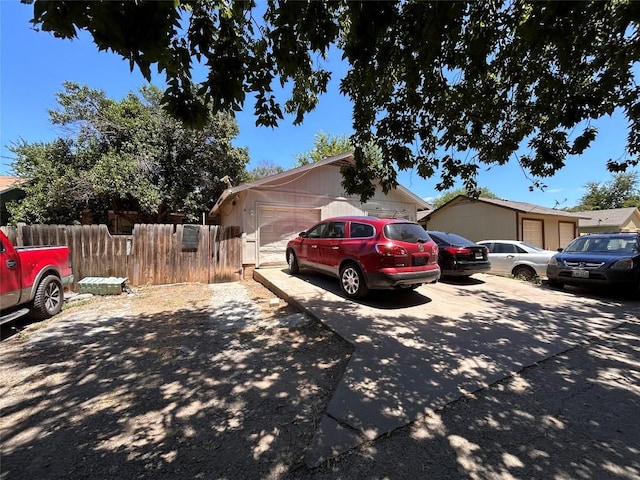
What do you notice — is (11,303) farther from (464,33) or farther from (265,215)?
(464,33)

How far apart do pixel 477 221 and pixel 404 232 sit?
639 inches

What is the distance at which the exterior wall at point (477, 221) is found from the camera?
1797 centimetres

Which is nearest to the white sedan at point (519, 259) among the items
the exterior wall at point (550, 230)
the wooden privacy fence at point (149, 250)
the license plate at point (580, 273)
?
the license plate at point (580, 273)

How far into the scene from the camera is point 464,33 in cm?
379

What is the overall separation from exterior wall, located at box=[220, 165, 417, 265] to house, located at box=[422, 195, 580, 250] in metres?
7.92

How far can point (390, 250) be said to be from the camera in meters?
5.81

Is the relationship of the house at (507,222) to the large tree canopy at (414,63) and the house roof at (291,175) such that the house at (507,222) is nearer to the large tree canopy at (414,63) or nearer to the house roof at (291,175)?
the house roof at (291,175)

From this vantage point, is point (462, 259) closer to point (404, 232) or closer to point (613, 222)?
point (404, 232)

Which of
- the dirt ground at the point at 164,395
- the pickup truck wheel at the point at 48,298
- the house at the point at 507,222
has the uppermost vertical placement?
the house at the point at 507,222

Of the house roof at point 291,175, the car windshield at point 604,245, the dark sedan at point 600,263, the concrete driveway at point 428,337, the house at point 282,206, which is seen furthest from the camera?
the house at point 282,206

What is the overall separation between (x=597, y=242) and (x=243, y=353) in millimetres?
9930

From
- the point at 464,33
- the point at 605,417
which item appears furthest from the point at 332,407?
the point at 464,33

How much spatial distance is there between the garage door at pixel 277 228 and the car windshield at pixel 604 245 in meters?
8.35

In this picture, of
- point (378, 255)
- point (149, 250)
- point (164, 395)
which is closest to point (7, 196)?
point (149, 250)
